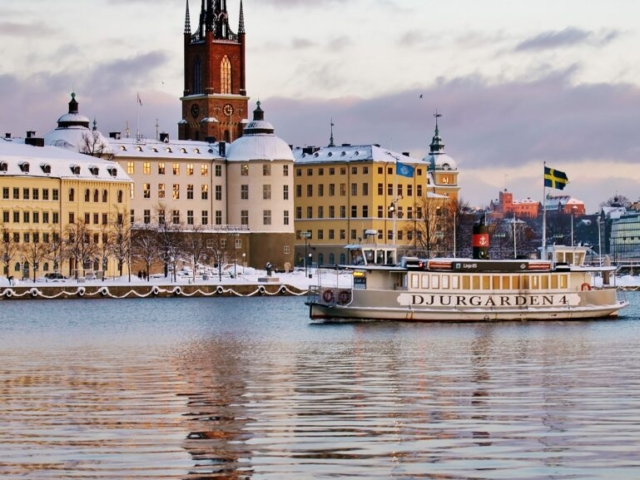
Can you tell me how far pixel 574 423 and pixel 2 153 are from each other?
337ft

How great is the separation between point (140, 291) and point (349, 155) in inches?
2366

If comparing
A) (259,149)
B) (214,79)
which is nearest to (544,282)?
(259,149)

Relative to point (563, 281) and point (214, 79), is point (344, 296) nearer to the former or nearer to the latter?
point (563, 281)

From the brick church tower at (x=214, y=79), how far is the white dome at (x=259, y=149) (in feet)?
65.9

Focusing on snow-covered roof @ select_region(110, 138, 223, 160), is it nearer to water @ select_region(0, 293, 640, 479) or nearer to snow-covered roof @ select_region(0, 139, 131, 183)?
snow-covered roof @ select_region(0, 139, 131, 183)

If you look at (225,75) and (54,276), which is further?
(225,75)

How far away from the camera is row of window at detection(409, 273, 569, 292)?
2736 inches

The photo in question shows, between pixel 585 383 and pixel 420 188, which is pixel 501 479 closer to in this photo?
pixel 585 383

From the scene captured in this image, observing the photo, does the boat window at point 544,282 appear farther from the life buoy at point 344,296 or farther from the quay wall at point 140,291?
the quay wall at point 140,291

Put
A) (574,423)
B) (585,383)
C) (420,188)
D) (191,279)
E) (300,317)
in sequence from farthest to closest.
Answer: (420,188) < (191,279) < (300,317) < (585,383) < (574,423)

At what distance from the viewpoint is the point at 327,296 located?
70625 millimetres

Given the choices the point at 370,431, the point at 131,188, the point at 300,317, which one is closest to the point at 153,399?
the point at 370,431

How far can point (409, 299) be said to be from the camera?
227 feet

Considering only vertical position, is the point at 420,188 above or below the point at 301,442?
above
